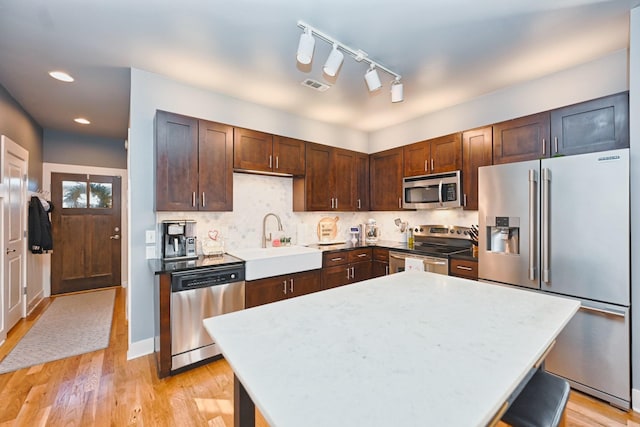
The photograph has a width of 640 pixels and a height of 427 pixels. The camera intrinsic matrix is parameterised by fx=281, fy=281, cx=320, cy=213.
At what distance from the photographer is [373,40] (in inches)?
88.1

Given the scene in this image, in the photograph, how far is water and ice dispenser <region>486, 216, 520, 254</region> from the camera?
240 centimetres

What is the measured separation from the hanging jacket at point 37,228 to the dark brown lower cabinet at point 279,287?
342cm

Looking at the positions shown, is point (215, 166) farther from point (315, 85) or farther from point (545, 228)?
point (545, 228)

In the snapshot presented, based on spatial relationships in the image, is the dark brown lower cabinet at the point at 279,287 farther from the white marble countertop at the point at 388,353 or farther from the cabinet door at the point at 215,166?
the white marble countertop at the point at 388,353

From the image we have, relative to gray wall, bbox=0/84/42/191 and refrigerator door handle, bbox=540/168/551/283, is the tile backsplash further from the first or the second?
gray wall, bbox=0/84/42/191

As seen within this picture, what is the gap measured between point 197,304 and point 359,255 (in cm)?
206

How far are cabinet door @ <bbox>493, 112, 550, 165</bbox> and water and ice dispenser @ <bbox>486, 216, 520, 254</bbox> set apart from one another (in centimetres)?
72

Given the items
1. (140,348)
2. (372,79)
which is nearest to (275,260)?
(140,348)

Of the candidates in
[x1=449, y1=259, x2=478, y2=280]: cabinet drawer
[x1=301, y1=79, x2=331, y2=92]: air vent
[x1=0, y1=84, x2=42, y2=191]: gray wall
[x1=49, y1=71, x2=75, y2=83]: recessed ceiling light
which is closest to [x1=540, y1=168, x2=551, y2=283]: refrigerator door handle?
[x1=449, y1=259, x2=478, y2=280]: cabinet drawer

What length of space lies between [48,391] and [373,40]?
372 centimetres

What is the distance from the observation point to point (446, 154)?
3.32 meters

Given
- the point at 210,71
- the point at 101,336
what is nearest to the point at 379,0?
the point at 210,71

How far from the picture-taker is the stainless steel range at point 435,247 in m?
3.07

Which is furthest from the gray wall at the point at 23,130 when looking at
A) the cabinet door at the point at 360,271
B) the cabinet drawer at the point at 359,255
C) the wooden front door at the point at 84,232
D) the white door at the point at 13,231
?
the cabinet door at the point at 360,271
